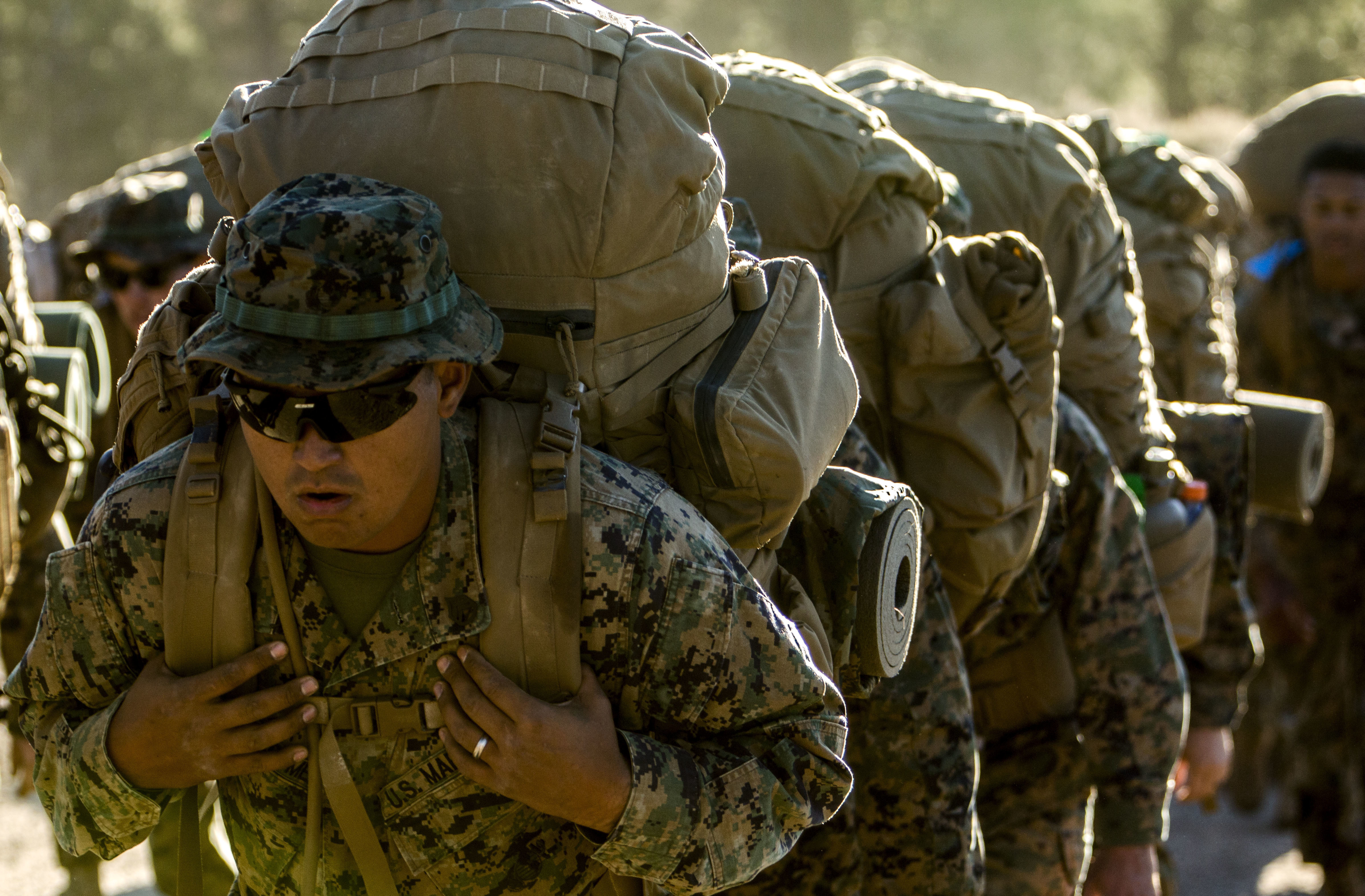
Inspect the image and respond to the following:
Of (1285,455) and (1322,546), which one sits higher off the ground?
(1285,455)

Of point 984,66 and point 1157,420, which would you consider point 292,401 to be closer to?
point 1157,420

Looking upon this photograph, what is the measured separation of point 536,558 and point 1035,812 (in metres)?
2.24

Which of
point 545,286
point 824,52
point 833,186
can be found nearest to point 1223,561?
point 833,186

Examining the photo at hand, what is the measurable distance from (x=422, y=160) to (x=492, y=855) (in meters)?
→ 0.99

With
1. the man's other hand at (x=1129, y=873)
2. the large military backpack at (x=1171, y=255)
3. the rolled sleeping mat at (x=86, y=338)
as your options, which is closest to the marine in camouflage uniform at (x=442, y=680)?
the man's other hand at (x=1129, y=873)

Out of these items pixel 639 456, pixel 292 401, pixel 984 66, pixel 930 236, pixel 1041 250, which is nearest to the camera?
pixel 292 401

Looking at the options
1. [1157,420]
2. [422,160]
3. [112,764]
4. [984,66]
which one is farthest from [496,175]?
[984,66]

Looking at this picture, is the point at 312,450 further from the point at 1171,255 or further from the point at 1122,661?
the point at 1171,255

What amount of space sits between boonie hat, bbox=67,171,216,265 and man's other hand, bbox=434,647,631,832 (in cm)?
318

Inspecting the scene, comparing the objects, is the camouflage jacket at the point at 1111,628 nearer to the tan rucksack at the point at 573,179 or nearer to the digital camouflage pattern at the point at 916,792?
the digital camouflage pattern at the point at 916,792

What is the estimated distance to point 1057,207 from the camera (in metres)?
3.96

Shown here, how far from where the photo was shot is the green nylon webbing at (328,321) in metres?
1.90

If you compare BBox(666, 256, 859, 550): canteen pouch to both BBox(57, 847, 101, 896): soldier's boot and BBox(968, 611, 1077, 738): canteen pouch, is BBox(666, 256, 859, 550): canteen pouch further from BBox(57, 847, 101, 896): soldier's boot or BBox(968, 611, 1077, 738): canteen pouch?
BBox(57, 847, 101, 896): soldier's boot

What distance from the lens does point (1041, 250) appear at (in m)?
4.00
